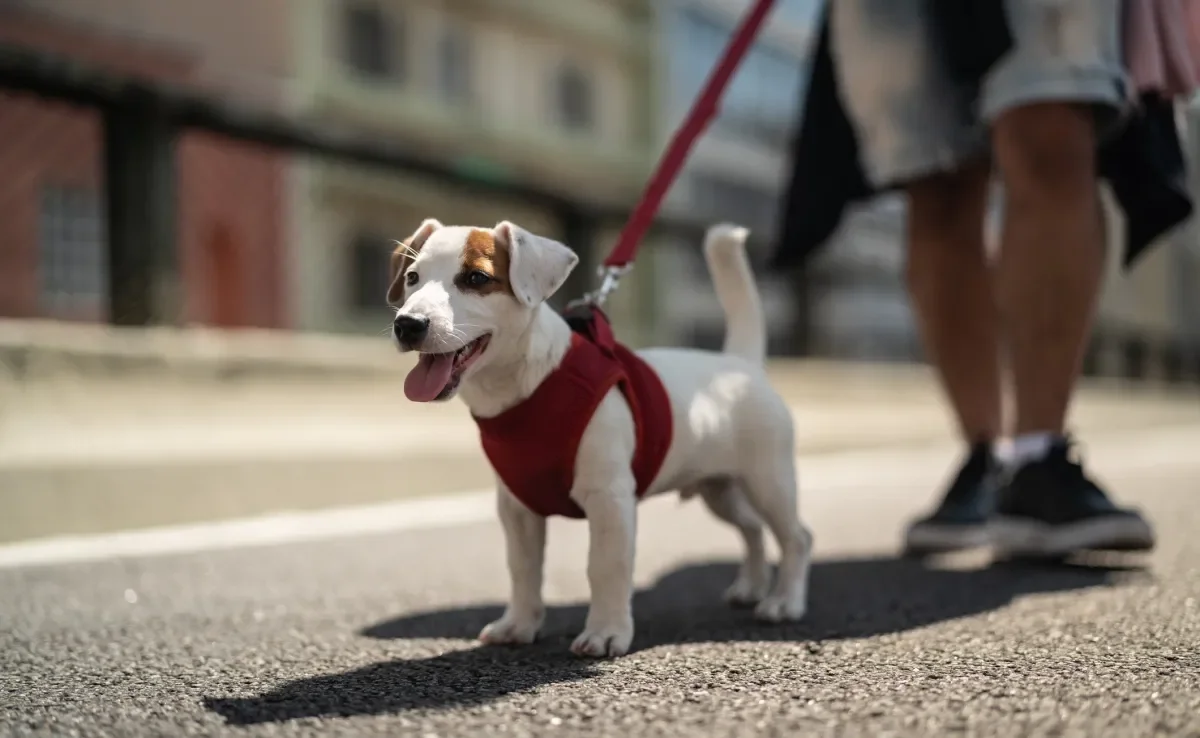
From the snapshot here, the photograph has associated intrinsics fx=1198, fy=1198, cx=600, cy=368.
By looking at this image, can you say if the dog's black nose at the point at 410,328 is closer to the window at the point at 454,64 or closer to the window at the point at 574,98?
the window at the point at 454,64

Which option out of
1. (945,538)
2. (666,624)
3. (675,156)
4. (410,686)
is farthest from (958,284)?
(410,686)

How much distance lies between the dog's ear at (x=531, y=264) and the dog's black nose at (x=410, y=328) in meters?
0.16

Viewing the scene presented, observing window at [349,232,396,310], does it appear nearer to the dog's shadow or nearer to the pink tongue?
the dog's shadow

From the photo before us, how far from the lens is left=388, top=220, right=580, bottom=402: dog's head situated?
1.47 metres

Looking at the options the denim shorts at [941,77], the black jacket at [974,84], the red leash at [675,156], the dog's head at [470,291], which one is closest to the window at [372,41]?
the black jacket at [974,84]

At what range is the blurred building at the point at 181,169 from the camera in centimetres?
844

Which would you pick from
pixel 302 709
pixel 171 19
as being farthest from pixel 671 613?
pixel 171 19

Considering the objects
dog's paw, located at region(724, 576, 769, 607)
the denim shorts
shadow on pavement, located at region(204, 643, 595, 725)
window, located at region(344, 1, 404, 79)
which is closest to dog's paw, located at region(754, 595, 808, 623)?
dog's paw, located at region(724, 576, 769, 607)

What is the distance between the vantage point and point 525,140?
54.6 feet

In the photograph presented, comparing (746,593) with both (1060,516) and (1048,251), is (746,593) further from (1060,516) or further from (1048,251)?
(1048,251)

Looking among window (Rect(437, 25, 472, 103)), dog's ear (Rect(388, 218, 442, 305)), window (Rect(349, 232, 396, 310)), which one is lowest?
dog's ear (Rect(388, 218, 442, 305))

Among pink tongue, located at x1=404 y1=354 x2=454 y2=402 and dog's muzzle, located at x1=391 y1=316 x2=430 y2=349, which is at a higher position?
dog's muzzle, located at x1=391 y1=316 x2=430 y2=349

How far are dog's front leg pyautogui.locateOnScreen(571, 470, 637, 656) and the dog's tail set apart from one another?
59 cm

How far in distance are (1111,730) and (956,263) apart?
174 cm
